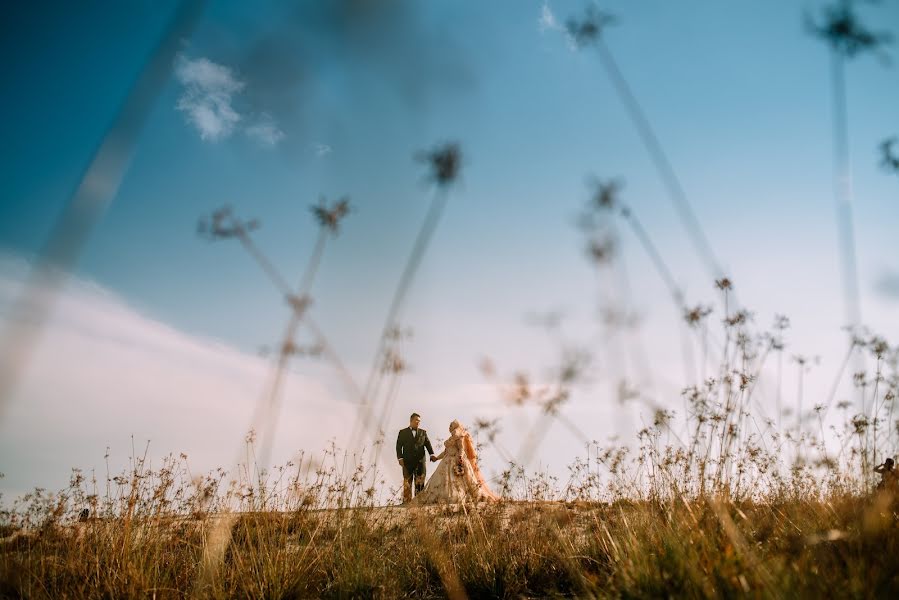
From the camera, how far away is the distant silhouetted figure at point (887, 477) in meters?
2.81

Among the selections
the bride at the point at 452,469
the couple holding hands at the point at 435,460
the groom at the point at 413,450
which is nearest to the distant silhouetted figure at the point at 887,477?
the couple holding hands at the point at 435,460

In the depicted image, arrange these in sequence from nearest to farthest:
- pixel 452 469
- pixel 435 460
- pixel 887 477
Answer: pixel 887 477 → pixel 435 460 → pixel 452 469

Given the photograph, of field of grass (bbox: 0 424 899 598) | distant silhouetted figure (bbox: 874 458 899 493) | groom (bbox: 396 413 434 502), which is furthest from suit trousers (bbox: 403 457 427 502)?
distant silhouetted figure (bbox: 874 458 899 493)

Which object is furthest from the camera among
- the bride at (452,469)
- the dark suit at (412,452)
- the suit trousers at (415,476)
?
the bride at (452,469)

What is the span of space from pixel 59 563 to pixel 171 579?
130 centimetres

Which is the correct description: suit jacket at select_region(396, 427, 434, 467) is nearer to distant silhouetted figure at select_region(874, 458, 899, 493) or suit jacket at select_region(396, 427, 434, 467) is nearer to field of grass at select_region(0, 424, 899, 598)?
field of grass at select_region(0, 424, 899, 598)

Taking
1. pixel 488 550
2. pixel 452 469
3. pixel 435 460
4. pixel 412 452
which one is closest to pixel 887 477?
pixel 488 550

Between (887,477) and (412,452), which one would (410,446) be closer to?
(412,452)

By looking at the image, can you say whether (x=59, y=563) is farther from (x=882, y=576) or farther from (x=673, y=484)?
(x=882, y=576)

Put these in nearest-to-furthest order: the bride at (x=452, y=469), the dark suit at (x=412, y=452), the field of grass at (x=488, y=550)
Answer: the field of grass at (x=488, y=550), the dark suit at (x=412, y=452), the bride at (x=452, y=469)

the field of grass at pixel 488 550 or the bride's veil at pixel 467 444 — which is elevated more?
the bride's veil at pixel 467 444

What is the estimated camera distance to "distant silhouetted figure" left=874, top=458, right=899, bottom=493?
2812 millimetres

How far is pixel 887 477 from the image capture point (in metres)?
3.00

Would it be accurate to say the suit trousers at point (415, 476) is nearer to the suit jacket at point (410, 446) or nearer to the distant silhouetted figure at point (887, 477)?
the suit jacket at point (410, 446)
